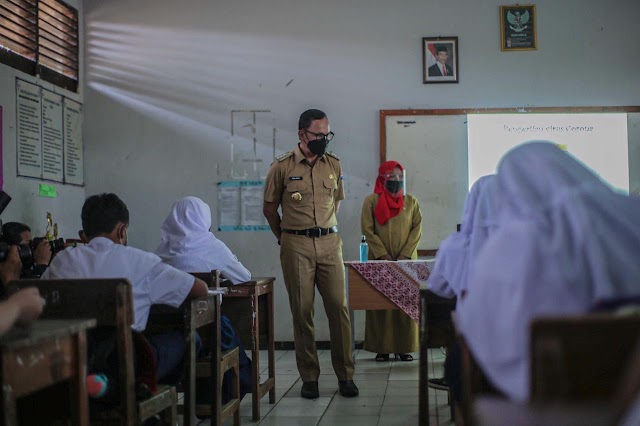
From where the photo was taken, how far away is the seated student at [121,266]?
262 centimetres

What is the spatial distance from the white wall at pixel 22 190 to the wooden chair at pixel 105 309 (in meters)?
3.02

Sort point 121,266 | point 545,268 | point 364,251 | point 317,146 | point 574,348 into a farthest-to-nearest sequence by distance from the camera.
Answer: point 364,251 → point 317,146 → point 121,266 → point 545,268 → point 574,348

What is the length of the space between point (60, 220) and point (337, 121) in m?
2.34

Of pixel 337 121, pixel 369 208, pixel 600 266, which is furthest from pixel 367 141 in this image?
pixel 600 266

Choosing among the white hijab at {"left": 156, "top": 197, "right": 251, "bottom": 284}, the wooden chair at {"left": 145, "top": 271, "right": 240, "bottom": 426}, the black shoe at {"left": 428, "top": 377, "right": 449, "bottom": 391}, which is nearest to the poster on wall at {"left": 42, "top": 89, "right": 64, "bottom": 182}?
the white hijab at {"left": 156, "top": 197, "right": 251, "bottom": 284}

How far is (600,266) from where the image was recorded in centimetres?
155

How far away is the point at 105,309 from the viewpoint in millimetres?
2266

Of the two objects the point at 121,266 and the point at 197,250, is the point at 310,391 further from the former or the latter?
the point at 121,266

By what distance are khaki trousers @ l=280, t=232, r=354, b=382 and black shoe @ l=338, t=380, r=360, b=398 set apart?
30 mm

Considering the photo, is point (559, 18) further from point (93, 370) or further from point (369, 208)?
point (93, 370)

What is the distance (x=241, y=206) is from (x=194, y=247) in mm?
2352

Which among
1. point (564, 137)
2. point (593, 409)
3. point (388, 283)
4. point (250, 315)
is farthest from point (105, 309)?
point (564, 137)

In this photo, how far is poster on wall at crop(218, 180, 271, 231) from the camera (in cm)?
639

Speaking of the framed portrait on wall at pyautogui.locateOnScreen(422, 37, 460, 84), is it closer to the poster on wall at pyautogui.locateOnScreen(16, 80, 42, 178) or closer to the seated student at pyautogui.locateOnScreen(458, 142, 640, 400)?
the poster on wall at pyautogui.locateOnScreen(16, 80, 42, 178)
